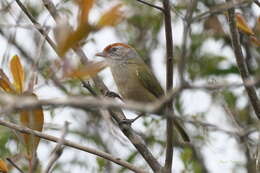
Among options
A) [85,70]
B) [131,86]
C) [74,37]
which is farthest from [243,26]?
[131,86]

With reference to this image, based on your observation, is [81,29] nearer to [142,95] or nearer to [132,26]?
[142,95]

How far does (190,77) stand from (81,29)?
16.7ft

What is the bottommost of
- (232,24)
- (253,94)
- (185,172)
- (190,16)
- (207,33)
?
(185,172)

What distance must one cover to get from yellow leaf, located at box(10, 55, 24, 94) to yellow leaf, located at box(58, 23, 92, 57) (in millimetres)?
875

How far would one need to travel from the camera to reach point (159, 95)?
580 cm

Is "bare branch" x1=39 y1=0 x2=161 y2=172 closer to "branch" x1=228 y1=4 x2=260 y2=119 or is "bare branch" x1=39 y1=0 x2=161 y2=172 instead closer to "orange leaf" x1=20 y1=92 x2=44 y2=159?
"orange leaf" x1=20 y1=92 x2=44 y2=159

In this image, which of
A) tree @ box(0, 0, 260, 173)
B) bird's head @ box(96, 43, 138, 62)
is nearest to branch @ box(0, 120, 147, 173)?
tree @ box(0, 0, 260, 173)

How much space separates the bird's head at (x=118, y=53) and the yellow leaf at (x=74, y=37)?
14.2ft

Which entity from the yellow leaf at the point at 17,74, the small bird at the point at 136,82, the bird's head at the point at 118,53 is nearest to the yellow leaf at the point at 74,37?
the yellow leaf at the point at 17,74

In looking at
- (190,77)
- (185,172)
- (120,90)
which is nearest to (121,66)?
(120,90)

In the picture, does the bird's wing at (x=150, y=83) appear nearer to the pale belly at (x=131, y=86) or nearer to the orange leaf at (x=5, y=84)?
the pale belly at (x=131, y=86)

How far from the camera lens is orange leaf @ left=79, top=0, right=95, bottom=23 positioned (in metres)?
1.72

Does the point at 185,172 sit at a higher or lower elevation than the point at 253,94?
lower

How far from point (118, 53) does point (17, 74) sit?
12.0 feet
